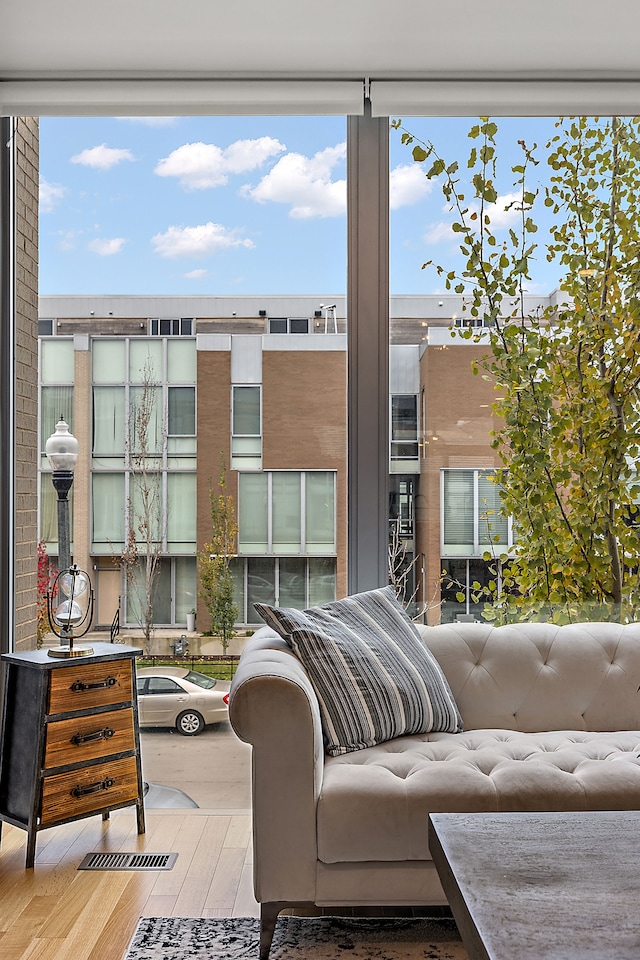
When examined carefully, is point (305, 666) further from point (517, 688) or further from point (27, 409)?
point (27, 409)

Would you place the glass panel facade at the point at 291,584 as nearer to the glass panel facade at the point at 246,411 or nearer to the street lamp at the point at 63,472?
the glass panel facade at the point at 246,411

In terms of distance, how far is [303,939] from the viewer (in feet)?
7.75

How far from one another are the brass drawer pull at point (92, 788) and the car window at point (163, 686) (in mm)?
476

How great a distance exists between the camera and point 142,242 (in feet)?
11.3

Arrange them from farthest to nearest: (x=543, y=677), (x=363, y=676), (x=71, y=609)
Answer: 1. (x=71, y=609)
2. (x=543, y=677)
3. (x=363, y=676)

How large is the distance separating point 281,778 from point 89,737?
96 centimetres

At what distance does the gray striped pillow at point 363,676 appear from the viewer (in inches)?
102

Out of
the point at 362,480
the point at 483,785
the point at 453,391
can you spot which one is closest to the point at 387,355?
the point at 453,391

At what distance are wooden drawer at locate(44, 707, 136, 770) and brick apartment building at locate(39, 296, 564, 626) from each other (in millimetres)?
517

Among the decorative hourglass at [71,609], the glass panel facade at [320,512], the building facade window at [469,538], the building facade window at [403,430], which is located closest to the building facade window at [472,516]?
the building facade window at [469,538]

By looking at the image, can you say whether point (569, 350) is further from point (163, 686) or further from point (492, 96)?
point (163, 686)

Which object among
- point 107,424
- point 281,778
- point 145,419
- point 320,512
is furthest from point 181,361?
point 281,778

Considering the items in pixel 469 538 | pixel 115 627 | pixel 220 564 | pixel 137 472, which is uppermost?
pixel 137 472

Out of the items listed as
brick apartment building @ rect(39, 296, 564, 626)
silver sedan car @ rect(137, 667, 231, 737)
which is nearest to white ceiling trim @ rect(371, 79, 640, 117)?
brick apartment building @ rect(39, 296, 564, 626)
